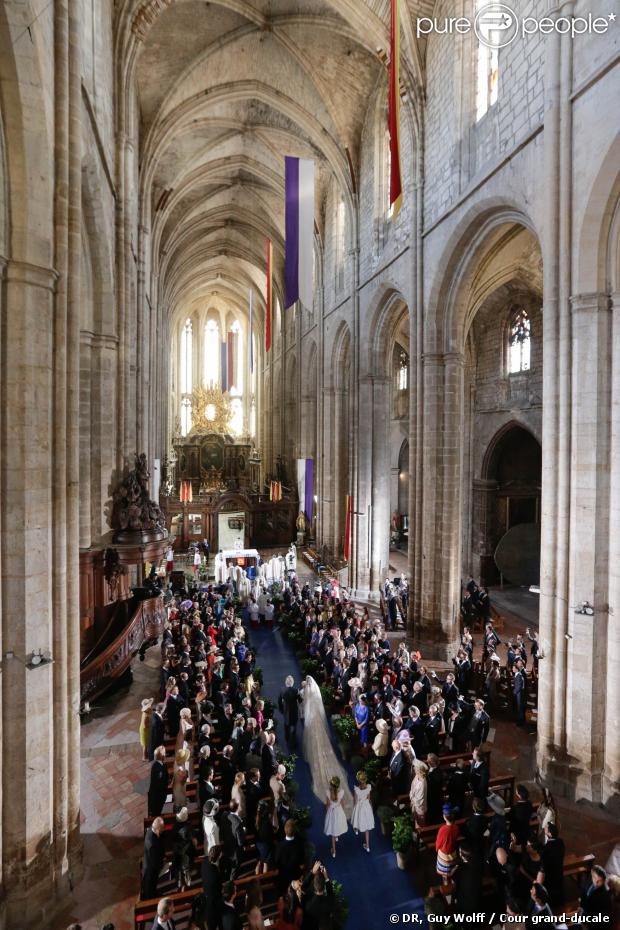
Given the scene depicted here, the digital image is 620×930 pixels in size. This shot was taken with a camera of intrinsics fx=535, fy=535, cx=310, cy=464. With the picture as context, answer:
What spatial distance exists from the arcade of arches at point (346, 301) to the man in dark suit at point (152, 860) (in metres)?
1.11

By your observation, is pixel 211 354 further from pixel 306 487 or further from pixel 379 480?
pixel 379 480

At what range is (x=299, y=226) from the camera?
1323 centimetres

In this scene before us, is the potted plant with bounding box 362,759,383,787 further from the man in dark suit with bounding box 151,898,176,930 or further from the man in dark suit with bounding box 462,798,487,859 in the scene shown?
the man in dark suit with bounding box 151,898,176,930

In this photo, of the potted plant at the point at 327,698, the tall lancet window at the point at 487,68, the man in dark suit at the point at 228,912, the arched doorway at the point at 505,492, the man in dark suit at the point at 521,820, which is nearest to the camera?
the man in dark suit at the point at 228,912

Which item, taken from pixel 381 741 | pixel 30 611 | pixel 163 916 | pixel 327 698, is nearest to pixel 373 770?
pixel 381 741

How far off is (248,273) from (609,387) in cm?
3304

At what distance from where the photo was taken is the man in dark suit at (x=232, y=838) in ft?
18.2

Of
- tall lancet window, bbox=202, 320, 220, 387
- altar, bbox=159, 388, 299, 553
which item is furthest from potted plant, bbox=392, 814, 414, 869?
tall lancet window, bbox=202, 320, 220, 387

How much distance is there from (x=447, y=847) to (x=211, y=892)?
2.43 m

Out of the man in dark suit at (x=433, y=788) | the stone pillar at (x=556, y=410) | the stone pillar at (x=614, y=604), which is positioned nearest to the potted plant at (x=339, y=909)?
the man in dark suit at (x=433, y=788)

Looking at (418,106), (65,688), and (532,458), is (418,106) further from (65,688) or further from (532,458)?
(65,688)

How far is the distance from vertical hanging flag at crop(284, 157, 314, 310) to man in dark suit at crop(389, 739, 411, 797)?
9405mm

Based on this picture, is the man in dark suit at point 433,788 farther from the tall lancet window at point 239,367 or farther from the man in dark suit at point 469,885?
the tall lancet window at point 239,367

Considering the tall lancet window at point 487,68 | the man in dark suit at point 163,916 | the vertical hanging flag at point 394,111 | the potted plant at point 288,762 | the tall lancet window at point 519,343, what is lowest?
the potted plant at point 288,762
